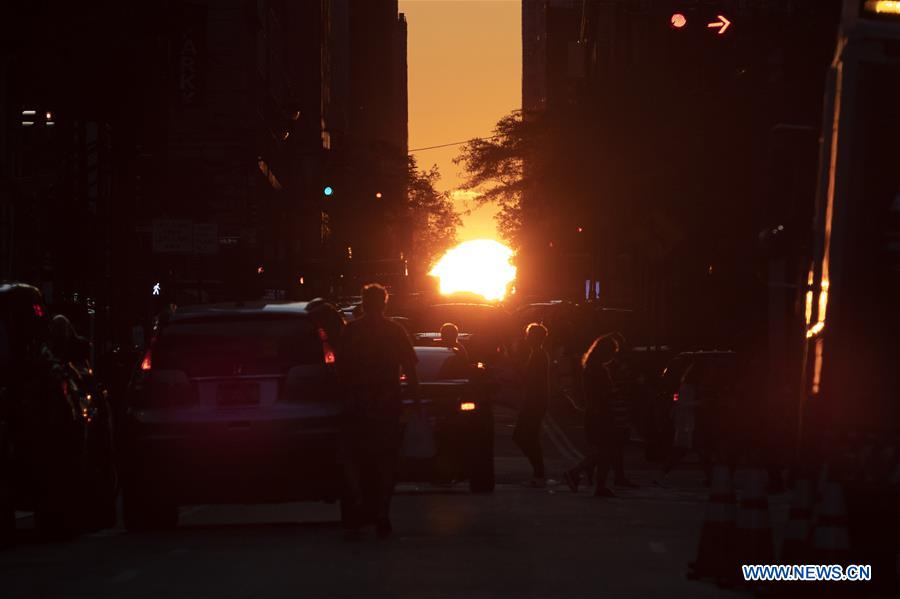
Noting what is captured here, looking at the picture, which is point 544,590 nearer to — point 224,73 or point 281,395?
point 281,395

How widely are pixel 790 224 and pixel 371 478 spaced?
4.52 m

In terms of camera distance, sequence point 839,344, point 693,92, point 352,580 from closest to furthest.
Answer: point 839,344, point 352,580, point 693,92

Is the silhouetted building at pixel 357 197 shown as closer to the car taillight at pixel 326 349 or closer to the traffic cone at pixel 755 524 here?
the car taillight at pixel 326 349

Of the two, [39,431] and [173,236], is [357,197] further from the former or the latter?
[39,431]

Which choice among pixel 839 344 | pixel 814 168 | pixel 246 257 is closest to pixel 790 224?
pixel 814 168

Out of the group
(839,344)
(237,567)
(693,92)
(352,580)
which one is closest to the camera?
(839,344)

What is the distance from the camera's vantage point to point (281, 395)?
15539 millimetres

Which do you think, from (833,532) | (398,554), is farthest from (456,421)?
(833,532)

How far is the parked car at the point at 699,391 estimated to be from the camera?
25453 millimetres

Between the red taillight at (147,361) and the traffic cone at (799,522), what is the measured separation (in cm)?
626

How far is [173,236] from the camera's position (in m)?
32.3

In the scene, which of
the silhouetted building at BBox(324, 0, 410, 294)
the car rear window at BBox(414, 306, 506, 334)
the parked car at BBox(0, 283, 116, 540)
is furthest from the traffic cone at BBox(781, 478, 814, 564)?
the silhouetted building at BBox(324, 0, 410, 294)

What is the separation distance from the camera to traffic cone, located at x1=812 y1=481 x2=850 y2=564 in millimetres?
10109

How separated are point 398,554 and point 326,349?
2.93 metres
